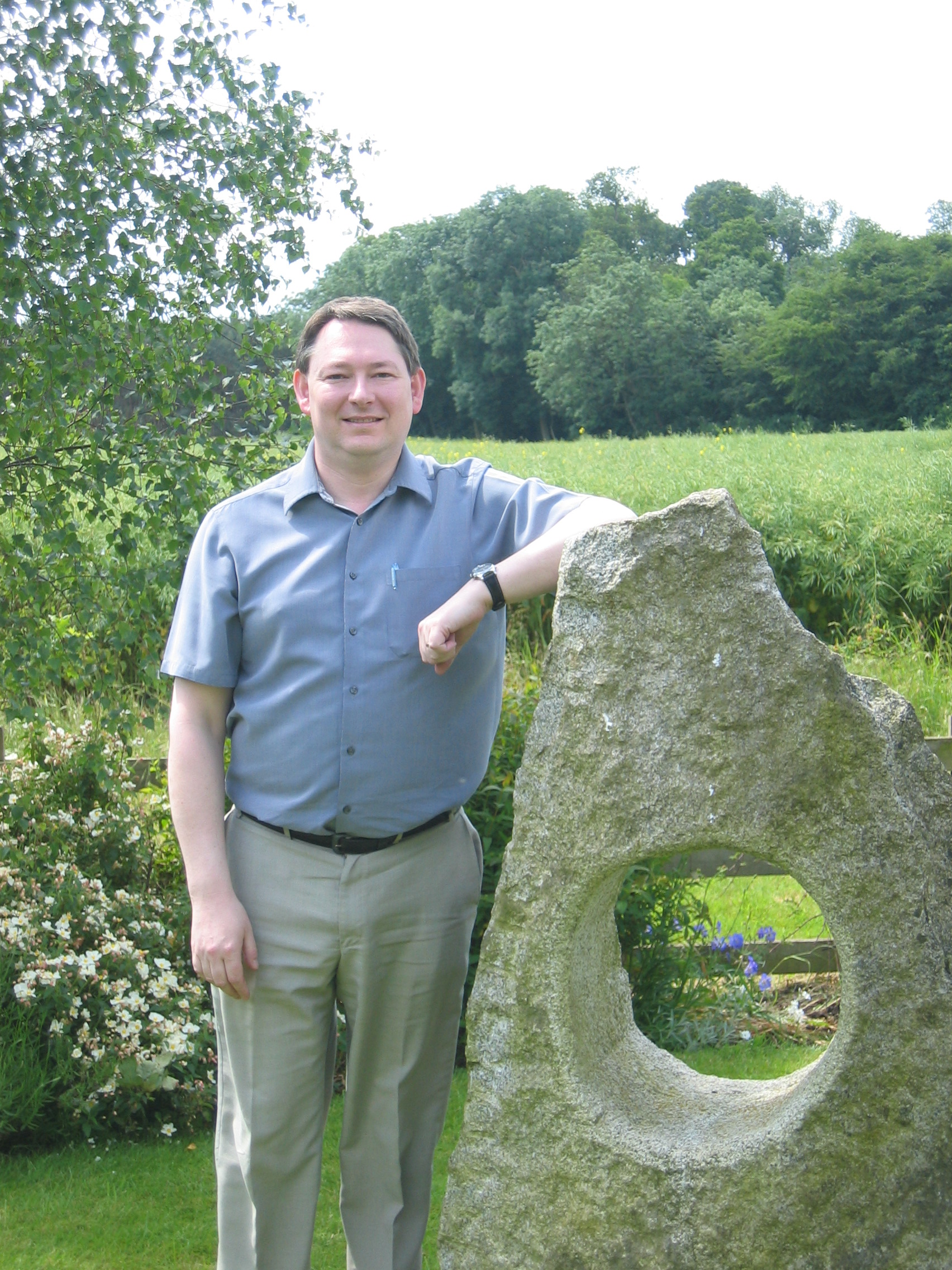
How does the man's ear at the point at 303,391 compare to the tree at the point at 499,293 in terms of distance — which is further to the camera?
the tree at the point at 499,293

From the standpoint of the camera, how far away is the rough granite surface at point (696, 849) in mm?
2139

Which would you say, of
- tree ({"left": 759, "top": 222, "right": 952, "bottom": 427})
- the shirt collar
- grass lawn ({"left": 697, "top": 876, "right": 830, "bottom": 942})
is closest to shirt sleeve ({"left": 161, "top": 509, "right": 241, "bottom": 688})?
the shirt collar

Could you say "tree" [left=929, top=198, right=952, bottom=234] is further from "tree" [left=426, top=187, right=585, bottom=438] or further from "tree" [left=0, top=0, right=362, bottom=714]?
"tree" [left=0, top=0, right=362, bottom=714]

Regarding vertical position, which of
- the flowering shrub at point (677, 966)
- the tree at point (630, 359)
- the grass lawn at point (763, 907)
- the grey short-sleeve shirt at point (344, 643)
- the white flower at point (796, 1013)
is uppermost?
the tree at point (630, 359)

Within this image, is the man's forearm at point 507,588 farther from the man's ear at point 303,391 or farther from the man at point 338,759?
the man's ear at point 303,391

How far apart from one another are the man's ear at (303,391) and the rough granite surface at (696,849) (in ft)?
2.61

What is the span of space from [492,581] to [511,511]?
278 millimetres

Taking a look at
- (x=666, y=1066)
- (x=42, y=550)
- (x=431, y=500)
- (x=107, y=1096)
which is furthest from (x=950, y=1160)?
(x=42, y=550)

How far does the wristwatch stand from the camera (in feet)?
7.94

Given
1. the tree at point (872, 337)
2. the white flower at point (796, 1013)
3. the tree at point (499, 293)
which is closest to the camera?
the white flower at point (796, 1013)

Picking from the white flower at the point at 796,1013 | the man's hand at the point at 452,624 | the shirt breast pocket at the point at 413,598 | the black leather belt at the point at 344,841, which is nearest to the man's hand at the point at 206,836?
the black leather belt at the point at 344,841

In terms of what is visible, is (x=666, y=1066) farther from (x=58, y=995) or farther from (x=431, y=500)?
(x=58, y=995)

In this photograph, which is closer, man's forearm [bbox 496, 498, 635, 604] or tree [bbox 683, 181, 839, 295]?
man's forearm [bbox 496, 498, 635, 604]

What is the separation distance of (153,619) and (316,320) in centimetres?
198
